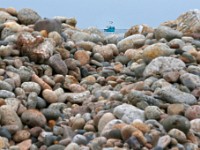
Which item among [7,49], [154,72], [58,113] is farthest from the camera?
[7,49]

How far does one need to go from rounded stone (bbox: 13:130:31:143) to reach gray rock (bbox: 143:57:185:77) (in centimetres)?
173

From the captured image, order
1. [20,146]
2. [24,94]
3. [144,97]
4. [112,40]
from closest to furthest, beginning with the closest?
[20,146], [144,97], [24,94], [112,40]

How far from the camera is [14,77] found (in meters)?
5.02

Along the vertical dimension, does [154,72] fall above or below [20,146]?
above

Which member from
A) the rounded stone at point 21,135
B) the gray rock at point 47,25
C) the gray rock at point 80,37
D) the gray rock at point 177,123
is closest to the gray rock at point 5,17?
the gray rock at point 47,25

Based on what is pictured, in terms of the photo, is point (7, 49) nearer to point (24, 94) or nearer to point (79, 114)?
point (24, 94)

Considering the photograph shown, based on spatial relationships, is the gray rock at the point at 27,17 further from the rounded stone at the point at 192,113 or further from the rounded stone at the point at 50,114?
the rounded stone at the point at 192,113

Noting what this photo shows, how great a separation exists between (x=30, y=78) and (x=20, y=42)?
2.65 feet

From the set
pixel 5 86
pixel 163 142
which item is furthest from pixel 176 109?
pixel 5 86

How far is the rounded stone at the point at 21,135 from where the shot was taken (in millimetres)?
3945

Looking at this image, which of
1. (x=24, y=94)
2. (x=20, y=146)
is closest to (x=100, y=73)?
(x=24, y=94)

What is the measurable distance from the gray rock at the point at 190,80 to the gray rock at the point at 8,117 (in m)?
1.71

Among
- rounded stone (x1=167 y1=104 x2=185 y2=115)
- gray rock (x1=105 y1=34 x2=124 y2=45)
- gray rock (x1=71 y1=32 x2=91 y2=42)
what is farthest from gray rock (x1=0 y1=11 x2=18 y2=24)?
rounded stone (x1=167 y1=104 x2=185 y2=115)

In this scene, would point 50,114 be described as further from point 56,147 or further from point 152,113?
point 152,113
